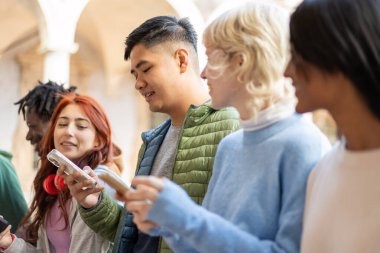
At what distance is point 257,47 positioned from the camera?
1.89 meters

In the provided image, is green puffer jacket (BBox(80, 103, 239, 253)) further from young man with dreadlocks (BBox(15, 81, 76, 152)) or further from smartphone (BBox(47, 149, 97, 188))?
young man with dreadlocks (BBox(15, 81, 76, 152))

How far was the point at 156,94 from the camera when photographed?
9.65 ft

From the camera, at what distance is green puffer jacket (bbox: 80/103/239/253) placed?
261 centimetres

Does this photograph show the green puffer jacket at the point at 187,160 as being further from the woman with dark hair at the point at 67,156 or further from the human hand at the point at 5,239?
the human hand at the point at 5,239

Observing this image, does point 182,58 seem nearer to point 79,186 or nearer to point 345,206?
point 79,186

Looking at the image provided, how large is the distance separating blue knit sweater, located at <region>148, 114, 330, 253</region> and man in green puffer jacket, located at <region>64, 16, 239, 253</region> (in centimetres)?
63

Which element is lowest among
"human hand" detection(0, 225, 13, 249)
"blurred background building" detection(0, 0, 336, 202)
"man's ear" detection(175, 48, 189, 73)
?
"human hand" detection(0, 225, 13, 249)

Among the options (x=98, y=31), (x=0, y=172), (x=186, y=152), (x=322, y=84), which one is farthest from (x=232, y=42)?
(x=98, y=31)

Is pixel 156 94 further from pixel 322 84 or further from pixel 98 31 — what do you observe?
pixel 98 31

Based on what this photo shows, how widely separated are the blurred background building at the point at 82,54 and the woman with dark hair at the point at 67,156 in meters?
7.44

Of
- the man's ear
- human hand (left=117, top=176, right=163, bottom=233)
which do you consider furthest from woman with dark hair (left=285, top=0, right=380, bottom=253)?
the man's ear

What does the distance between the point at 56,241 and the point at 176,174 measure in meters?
1.08

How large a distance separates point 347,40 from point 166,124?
1635 millimetres

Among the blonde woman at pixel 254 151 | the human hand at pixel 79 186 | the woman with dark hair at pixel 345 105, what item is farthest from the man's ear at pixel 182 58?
the woman with dark hair at pixel 345 105
